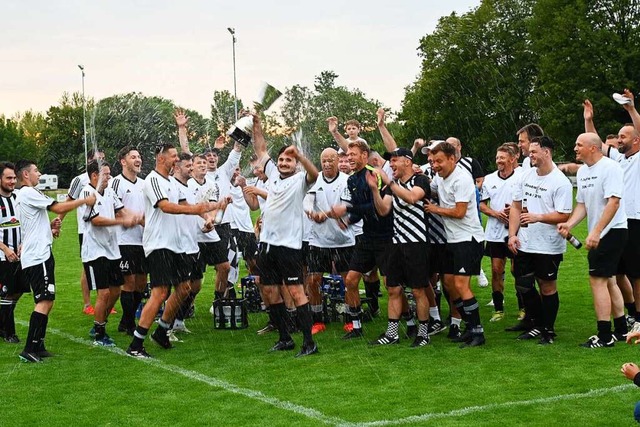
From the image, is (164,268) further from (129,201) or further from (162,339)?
(129,201)

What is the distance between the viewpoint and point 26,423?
6.91m

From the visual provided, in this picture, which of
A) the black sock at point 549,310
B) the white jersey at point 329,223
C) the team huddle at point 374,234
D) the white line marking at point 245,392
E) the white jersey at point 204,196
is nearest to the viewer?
the white line marking at point 245,392

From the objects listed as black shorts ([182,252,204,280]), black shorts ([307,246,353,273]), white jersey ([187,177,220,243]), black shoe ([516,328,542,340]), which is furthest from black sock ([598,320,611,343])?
white jersey ([187,177,220,243])

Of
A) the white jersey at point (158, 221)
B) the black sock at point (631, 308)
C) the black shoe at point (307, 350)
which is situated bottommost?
the black shoe at point (307, 350)

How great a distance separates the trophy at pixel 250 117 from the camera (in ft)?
32.0

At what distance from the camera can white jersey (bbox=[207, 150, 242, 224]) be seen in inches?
484

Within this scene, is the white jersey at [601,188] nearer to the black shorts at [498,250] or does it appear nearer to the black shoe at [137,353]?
the black shorts at [498,250]

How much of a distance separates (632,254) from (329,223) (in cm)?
366

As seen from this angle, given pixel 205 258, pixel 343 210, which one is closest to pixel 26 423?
pixel 343 210

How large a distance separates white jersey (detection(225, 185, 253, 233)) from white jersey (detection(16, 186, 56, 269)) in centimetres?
358

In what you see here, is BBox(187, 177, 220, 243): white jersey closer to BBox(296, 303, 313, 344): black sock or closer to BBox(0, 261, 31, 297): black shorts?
BBox(0, 261, 31, 297): black shorts

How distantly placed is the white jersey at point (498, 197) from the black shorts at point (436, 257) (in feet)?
4.38

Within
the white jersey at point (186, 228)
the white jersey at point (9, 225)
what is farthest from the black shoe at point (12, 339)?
the white jersey at point (186, 228)

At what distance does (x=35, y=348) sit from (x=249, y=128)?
11.2 ft
